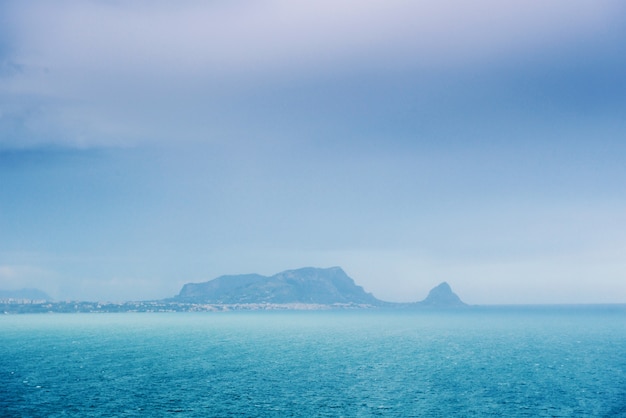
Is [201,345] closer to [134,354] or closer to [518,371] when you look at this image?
[134,354]

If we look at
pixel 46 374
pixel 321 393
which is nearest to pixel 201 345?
pixel 46 374

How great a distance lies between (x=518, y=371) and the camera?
107875mm

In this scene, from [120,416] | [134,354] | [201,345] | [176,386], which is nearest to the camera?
[120,416]

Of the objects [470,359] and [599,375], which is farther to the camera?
[470,359]

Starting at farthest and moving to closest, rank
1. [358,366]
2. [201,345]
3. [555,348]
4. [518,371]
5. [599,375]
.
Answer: [201,345] → [555,348] → [358,366] → [518,371] → [599,375]

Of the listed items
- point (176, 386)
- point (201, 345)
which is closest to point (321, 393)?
point (176, 386)

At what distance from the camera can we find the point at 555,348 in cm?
16000

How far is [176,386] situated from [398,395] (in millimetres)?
40251

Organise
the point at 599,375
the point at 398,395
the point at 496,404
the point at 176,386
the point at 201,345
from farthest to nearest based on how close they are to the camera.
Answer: the point at 201,345 < the point at 599,375 < the point at 176,386 < the point at 398,395 < the point at 496,404

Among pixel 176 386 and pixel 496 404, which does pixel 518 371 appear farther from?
pixel 176 386

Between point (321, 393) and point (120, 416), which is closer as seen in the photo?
point (120, 416)

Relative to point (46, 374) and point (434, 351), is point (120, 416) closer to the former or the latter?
point (46, 374)

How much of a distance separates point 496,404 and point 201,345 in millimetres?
126284

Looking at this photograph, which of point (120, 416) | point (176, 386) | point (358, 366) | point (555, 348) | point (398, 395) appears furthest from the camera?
point (555, 348)
